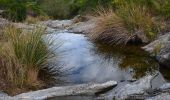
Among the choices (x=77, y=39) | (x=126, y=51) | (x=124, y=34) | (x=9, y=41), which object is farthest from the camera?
(x=77, y=39)

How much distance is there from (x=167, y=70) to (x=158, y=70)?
17 cm

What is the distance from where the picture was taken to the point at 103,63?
27.3ft

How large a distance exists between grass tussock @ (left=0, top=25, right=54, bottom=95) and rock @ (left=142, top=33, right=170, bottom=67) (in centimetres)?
225

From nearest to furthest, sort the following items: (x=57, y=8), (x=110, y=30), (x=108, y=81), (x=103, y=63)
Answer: (x=108, y=81) < (x=103, y=63) < (x=110, y=30) < (x=57, y=8)

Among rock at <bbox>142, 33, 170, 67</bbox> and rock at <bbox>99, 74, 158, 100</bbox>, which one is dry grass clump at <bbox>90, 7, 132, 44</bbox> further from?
rock at <bbox>99, 74, 158, 100</bbox>

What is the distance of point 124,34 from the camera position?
10.2 m

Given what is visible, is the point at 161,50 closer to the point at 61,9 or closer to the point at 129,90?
the point at 129,90

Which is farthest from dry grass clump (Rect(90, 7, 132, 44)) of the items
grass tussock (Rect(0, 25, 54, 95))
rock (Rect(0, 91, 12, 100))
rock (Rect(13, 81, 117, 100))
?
rock (Rect(0, 91, 12, 100))

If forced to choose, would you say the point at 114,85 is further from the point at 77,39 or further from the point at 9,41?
the point at 77,39

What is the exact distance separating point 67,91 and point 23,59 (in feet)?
3.62

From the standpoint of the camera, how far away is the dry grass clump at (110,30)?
404 inches

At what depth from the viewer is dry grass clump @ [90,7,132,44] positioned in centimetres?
1025

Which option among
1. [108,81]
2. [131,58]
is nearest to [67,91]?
[108,81]

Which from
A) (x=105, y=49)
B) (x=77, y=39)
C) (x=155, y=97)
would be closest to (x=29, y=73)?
(x=155, y=97)
